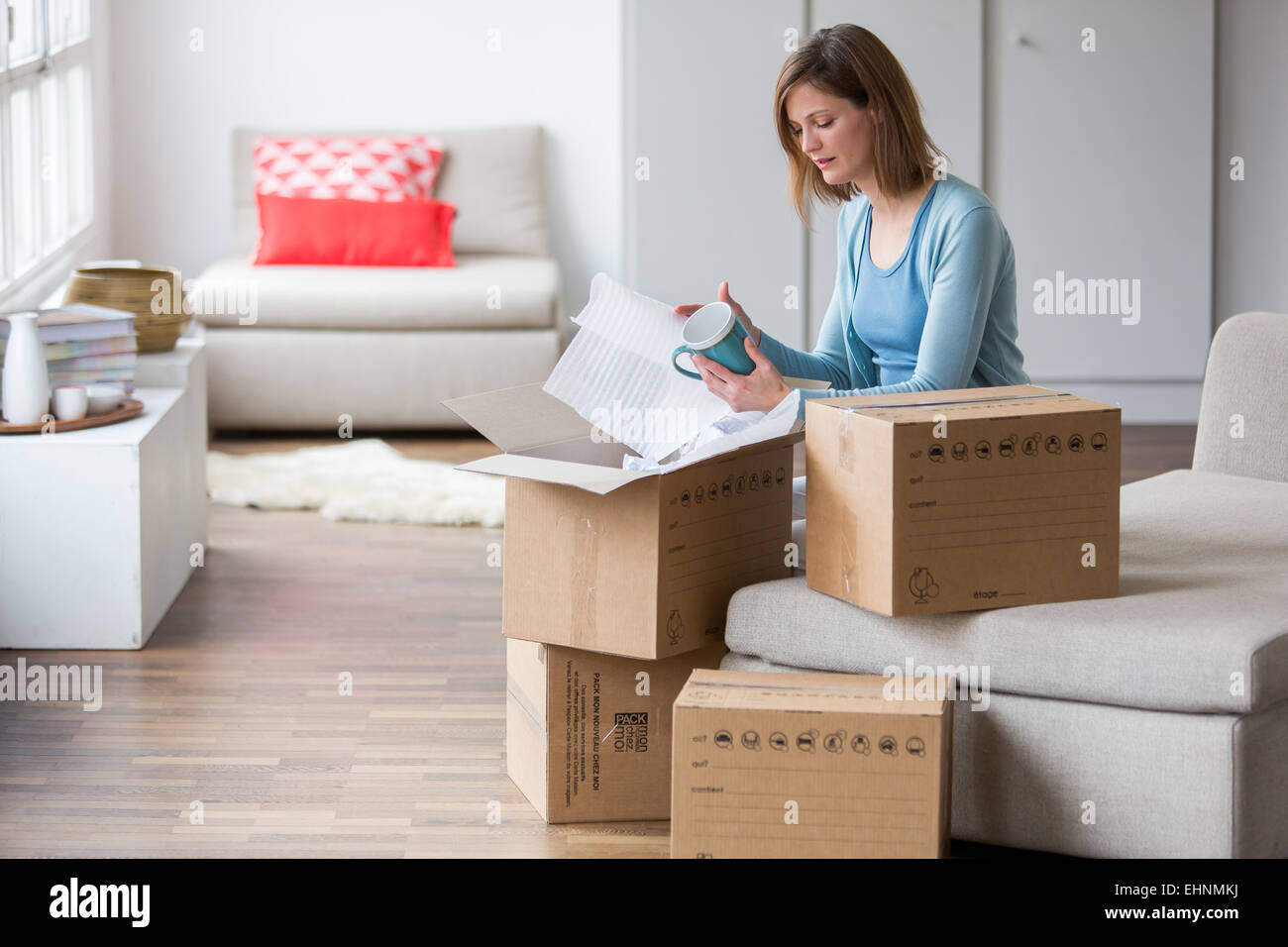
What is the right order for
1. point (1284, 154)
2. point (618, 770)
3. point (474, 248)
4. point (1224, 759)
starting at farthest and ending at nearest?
point (474, 248)
point (1284, 154)
point (618, 770)
point (1224, 759)

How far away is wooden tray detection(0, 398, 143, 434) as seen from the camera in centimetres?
274

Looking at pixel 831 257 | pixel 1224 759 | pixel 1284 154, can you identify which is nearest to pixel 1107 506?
pixel 1224 759

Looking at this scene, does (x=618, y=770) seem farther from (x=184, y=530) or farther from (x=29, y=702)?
(x=184, y=530)

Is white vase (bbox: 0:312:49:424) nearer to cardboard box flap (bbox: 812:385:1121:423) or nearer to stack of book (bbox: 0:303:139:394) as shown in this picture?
stack of book (bbox: 0:303:139:394)

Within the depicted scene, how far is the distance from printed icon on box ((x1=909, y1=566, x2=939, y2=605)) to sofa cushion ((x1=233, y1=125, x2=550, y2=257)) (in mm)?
3691

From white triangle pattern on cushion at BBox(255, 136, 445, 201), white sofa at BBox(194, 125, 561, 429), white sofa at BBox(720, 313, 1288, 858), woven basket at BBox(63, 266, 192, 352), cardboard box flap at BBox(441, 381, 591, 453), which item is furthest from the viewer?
white triangle pattern on cushion at BBox(255, 136, 445, 201)

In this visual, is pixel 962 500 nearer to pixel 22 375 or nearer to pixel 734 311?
pixel 734 311

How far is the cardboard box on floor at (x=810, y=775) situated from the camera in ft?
5.73

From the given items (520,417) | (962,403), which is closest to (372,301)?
(520,417)

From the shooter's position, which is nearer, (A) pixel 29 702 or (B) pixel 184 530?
(A) pixel 29 702

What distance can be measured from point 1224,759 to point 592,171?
4.17 metres

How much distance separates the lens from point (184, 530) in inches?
125

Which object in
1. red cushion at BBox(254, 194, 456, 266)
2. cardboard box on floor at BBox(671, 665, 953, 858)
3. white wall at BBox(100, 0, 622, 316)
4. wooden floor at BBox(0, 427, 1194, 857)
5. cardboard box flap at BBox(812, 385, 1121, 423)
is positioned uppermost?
white wall at BBox(100, 0, 622, 316)

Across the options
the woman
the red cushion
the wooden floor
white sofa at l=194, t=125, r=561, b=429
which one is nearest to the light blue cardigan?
the woman
